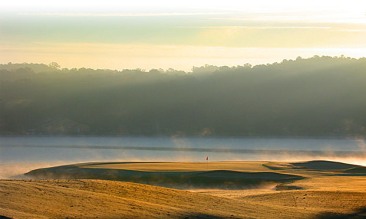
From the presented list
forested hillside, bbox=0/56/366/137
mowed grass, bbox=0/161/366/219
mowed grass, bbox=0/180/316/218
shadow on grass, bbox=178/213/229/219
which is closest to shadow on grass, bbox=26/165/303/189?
mowed grass, bbox=0/161/366/219

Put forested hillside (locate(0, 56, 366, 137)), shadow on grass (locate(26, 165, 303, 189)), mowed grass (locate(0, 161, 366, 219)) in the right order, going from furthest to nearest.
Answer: forested hillside (locate(0, 56, 366, 137))
shadow on grass (locate(26, 165, 303, 189))
mowed grass (locate(0, 161, 366, 219))

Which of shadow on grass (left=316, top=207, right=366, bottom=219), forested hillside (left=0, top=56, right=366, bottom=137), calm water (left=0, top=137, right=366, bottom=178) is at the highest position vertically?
forested hillside (left=0, top=56, right=366, bottom=137)

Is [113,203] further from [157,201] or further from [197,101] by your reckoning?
[197,101]

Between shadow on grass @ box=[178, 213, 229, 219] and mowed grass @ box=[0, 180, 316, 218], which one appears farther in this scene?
shadow on grass @ box=[178, 213, 229, 219]

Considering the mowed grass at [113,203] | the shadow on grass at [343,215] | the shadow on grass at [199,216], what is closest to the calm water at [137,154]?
the mowed grass at [113,203]

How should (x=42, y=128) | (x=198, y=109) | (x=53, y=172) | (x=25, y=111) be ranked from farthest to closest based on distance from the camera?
(x=198, y=109) < (x=25, y=111) < (x=42, y=128) < (x=53, y=172)

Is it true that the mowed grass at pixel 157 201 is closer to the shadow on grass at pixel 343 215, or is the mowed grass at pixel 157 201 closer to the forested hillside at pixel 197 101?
the shadow on grass at pixel 343 215

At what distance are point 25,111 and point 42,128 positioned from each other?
29.6 ft

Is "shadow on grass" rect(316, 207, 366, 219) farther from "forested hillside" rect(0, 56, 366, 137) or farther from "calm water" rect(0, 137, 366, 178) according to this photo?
"forested hillside" rect(0, 56, 366, 137)

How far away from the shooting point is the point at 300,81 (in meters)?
153

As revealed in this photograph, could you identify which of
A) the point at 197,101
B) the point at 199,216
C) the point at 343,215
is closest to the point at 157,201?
the point at 199,216

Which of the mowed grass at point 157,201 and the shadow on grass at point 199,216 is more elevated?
the mowed grass at point 157,201

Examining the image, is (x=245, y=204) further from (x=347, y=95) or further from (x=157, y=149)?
(x=347, y=95)

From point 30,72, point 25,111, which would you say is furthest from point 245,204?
point 30,72
